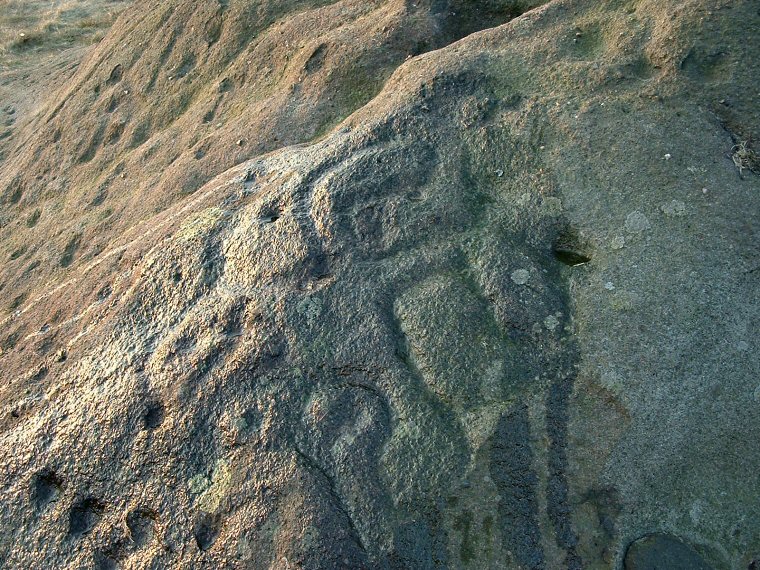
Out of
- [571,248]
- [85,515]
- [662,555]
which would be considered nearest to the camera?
[662,555]

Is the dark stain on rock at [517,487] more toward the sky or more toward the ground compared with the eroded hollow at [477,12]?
more toward the ground

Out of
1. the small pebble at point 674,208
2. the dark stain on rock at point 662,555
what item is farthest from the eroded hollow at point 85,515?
the small pebble at point 674,208

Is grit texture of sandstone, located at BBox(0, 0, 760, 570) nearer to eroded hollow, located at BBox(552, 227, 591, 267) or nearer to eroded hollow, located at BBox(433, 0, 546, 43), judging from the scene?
eroded hollow, located at BBox(552, 227, 591, 267)

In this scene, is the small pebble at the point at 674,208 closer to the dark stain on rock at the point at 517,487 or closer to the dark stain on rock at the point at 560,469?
the dark stain on rock at the point at 560,469

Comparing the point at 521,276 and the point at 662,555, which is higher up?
the point at 521,276

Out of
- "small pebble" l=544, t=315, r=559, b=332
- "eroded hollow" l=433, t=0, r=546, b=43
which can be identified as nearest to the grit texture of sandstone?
"small pebble" l=544, t=315, r=559, b=332

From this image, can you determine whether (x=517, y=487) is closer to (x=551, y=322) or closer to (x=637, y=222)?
(x=551, y=322)

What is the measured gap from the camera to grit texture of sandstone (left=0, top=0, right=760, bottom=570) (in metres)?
1.70

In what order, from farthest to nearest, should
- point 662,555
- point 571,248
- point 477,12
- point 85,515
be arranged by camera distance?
point 477,12 < point 571,248 < point 85,515 < point 662,555

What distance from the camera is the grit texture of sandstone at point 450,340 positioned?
5.59ft

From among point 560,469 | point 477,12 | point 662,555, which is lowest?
point 662,555

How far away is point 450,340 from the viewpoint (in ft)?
6.03

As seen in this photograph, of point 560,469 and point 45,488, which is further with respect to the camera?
point 45,488

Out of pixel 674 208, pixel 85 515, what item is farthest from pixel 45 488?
pixel 674 208
